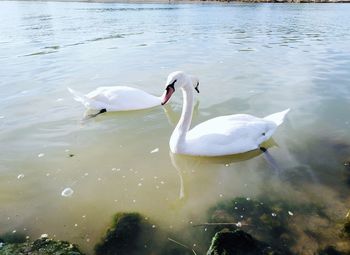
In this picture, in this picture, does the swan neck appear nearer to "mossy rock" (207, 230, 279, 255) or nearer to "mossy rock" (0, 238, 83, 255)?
"mossy rock" (207, 230, 279, 255)

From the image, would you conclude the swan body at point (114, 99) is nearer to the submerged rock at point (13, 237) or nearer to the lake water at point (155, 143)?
the lake water at point (155, 143)

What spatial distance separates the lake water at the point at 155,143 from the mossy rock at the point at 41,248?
1.03 feet

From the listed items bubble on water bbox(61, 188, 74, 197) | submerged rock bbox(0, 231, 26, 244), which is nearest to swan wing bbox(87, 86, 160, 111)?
bubble on water bbox(61, 188, 74, 197)

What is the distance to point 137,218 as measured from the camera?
468cm

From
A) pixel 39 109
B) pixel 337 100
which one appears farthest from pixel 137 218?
pixel 337 100

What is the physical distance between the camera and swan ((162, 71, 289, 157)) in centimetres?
616

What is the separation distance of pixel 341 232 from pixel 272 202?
38.0 inches

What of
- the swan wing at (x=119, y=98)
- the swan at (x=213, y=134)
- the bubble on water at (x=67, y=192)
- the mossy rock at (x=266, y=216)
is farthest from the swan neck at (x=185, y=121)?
the swan wing at (x=119, y=98)

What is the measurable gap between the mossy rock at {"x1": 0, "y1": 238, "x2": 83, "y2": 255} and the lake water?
31 centimetres

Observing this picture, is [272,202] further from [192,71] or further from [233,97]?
[192,71]

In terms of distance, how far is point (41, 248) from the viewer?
155 inches

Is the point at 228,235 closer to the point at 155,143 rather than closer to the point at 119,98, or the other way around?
the point at 155,143

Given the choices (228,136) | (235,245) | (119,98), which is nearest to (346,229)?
(235,245)

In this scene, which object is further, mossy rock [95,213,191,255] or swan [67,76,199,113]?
swan [67,76,199,113]
